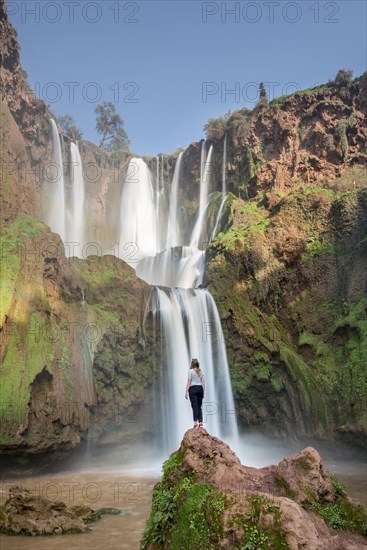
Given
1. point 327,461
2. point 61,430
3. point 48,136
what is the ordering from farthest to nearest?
point 48,136 → point 327,461 → point 61,430

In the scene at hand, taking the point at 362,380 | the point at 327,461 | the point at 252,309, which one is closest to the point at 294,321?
the point at 252,309

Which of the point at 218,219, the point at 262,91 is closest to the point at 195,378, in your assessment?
the point at 218,219

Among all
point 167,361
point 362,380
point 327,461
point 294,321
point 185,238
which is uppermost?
point 185,238

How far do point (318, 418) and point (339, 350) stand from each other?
3396 millimetres

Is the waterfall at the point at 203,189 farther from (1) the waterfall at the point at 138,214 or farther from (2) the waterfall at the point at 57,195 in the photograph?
(2) the waterfall at the point at 57,195

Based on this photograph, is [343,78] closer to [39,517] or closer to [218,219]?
[218,219]

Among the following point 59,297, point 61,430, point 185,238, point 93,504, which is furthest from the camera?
point 185,238

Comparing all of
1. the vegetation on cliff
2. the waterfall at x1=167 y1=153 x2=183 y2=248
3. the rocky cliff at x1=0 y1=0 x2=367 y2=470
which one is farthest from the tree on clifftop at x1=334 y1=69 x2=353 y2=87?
the waterfall at x1=167 y1=153 x2=183 y2=248

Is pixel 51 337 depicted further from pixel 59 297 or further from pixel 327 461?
pixel 327 461

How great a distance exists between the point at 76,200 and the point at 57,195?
1990mm

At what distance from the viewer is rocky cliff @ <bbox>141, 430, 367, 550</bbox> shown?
4977 mm

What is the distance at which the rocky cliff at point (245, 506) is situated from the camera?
498 cm

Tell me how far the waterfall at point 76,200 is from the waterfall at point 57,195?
0.90 metres

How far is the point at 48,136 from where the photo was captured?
116 ft
